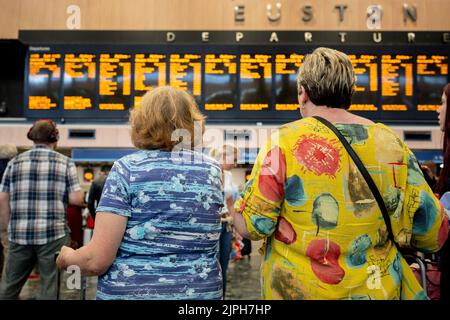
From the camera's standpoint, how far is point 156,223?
4.06ft

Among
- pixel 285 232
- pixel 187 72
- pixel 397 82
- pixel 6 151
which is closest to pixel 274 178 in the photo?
pixel 285 232

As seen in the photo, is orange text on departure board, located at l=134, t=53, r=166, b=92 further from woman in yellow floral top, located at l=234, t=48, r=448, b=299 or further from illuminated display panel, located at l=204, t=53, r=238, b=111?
woman in yellow floral top, located at l=234, t=48, r=448, b=299

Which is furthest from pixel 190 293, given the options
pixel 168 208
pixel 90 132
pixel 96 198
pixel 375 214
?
pixel 90 132

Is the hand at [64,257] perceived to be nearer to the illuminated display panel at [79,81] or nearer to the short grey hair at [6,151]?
the short grey hair at [6,151]

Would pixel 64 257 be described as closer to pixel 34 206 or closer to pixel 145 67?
pixel 34 206

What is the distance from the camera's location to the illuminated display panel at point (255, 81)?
509 cm

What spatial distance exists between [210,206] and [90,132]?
441 centimetres

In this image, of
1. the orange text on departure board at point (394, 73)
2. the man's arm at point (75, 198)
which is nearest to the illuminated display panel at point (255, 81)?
the orange text on departure board at point (394, 73)

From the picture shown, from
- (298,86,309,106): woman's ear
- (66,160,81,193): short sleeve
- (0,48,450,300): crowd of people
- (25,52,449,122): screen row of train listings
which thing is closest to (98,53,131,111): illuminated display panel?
(25,52,449,122): screen row of train listings

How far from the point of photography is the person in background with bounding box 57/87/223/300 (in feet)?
3.98

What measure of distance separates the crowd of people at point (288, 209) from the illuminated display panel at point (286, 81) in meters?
3.82

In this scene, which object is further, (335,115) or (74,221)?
(74,221)

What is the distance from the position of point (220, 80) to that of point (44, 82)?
219cm
